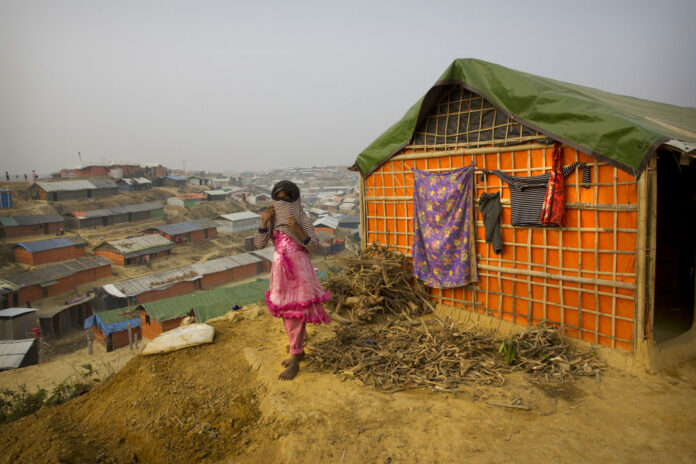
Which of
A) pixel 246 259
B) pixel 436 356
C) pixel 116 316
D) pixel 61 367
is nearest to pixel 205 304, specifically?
pixel 116 316

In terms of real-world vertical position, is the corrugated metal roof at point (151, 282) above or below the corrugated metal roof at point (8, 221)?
below

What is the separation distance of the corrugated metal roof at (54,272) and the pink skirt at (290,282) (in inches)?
1009

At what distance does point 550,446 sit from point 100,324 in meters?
20.6

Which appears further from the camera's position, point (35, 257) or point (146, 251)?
point (146, 251)

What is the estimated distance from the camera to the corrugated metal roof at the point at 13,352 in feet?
49.2

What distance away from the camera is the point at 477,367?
407 cm

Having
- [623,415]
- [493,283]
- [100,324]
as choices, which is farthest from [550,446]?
[100,324]

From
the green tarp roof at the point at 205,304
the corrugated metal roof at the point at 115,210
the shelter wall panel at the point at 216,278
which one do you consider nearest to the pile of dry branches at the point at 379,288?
the green tarp roof at the point at 205,304

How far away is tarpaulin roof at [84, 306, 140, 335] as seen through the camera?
1788cm

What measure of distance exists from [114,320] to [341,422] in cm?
1890

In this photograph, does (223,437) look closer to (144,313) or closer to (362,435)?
(362,435)

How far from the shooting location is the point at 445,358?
13.6 ft

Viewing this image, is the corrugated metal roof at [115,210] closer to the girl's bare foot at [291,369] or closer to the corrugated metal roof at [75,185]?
the corrugated metal roof at [75,185]

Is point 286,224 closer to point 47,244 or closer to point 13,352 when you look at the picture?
Answer: point 13,352
